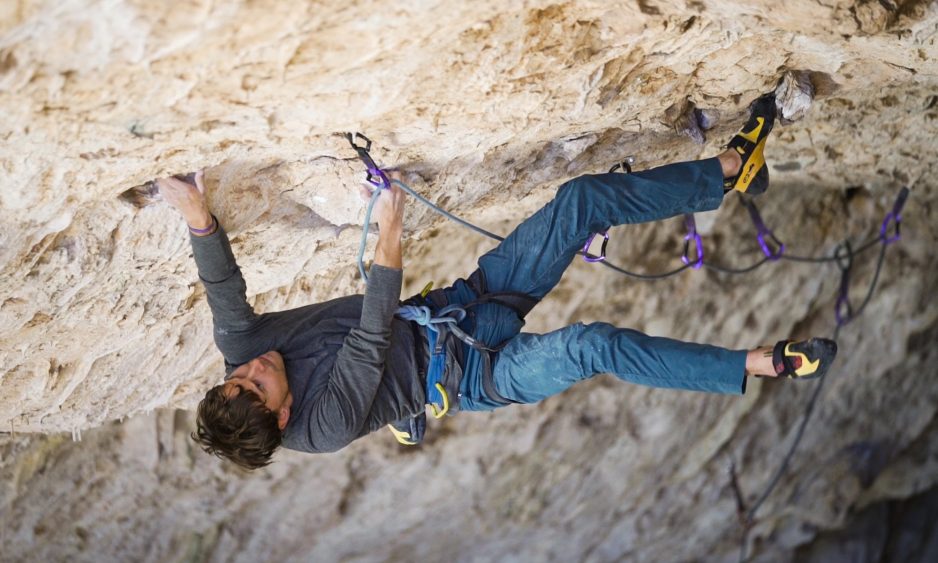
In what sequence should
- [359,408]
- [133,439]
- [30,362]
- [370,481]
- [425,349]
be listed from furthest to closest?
[370,481], [133,439], [30,362], [425,349], [359,408]

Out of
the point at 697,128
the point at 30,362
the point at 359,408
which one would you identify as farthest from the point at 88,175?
the point at 697,128

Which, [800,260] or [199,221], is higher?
[199,221]

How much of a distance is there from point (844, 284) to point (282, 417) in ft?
11.8

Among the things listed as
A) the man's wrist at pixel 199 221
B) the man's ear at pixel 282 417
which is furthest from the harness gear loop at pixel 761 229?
the man's wrist at pixel 199 221

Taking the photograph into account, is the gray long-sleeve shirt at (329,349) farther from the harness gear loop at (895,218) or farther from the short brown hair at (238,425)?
the harness gear loop at (895,218)

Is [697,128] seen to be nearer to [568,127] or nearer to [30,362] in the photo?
[568,127]

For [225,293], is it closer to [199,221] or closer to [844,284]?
[199,221]

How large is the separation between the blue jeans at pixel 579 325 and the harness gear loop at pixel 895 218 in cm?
222

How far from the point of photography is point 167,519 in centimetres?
418

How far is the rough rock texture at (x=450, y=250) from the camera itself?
1.75 meters

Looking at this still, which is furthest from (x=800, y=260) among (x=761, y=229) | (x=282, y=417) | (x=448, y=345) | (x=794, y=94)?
(x=282, y=417)

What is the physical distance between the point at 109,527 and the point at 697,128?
313 cm

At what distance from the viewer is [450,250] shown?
11.9 feet

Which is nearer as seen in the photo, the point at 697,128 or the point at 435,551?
the point at 697,128
